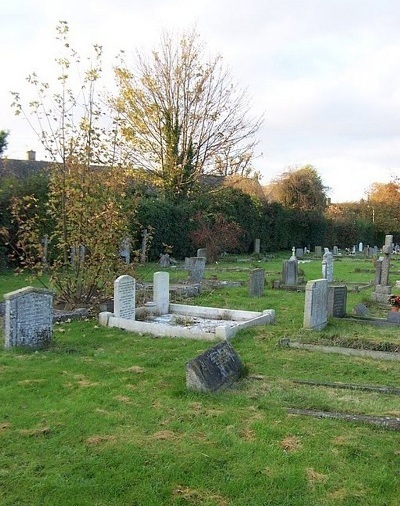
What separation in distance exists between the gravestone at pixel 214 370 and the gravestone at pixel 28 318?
318 cm

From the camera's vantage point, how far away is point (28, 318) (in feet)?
26.9

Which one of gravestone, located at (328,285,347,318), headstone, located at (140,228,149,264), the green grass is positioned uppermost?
headstone, located at (140,228,149,264)

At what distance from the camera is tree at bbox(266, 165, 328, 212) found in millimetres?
45312

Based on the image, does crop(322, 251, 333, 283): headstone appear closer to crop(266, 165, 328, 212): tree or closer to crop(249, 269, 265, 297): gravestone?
crop(249, 269, 265, 297): gravestone

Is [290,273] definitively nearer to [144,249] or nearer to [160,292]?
[144,249]

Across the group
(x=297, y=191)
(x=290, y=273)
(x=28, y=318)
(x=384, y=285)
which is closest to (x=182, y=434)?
(x=28, y=318)

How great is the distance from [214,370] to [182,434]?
1439 millimetres

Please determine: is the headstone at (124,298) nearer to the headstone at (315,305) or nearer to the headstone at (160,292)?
the headstone at (160,292)

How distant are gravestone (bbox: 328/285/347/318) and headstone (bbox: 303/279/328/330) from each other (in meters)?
0.78

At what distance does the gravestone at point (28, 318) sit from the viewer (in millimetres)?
8078

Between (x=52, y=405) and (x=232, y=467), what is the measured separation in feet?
7.50

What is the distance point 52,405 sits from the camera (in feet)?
18.7

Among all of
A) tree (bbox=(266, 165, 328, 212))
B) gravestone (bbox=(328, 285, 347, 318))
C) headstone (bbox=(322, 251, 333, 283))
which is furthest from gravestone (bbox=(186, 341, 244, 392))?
tree (bbox=(266, 165, 328, 212))

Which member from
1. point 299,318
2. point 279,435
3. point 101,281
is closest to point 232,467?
point 279,435
